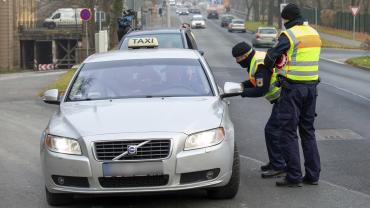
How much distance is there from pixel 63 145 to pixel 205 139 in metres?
1.26

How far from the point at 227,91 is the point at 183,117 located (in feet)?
3.97

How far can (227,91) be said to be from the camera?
7.54m

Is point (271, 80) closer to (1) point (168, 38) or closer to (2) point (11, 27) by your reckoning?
(1) point (168, 38)

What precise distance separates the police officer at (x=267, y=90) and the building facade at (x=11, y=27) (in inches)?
2345

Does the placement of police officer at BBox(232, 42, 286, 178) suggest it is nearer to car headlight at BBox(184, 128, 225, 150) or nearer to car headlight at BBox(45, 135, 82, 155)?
car headlight at BBox(184, 128, 225, 150)

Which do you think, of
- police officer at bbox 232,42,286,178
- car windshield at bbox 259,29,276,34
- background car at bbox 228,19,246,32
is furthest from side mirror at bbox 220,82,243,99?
background car at bbox 228,19,246,32

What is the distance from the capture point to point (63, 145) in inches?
250

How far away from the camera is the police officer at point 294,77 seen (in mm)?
7211

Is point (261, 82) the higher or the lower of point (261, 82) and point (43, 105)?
the higher

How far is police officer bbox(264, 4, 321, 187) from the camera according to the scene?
7211 millimetres

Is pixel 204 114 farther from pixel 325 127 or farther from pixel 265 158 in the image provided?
pixel 325 127

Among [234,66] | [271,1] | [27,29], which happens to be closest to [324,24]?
[271,1]

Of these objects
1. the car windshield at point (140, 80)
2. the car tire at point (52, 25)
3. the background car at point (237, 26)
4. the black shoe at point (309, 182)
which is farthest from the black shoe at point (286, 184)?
the car tire at point (52, 25)

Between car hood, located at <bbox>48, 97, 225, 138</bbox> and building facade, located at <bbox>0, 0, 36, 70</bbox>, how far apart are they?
6014cm
